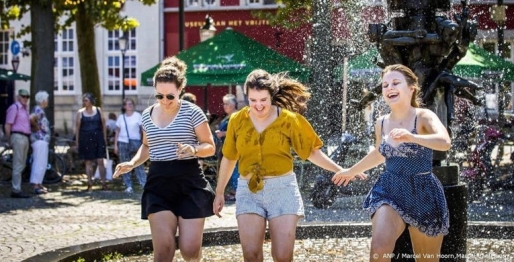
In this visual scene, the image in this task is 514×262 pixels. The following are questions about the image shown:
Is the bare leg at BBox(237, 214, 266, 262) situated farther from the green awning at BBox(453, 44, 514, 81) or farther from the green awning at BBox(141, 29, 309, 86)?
the green awning at BBox(141, 29, 309, 86)

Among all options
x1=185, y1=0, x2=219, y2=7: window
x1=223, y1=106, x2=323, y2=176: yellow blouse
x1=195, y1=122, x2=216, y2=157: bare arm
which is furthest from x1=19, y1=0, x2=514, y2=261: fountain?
x1=185, y1=0, x2=219, y2=7: window

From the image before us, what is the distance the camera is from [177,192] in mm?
6734

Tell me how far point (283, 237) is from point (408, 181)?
846mm

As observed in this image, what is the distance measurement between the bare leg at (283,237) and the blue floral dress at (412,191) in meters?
0.50

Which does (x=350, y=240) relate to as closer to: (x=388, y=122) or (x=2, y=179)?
(x=388, y=122)

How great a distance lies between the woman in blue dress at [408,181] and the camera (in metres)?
6.06

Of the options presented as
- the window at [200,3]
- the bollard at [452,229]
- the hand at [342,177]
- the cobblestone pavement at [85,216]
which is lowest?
the cobblestone pavement at [85,216]

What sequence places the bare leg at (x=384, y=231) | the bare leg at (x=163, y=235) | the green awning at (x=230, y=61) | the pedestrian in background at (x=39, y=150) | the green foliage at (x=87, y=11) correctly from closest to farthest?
1. the bare leg at (x=384, y=231)
2. the bare leg at (x=163, y=235)
3. the pedestrian in background at (x=39, y=150)
4. the green awning at (x=230, y=61)
5. the green foliage at (x=87, y=11)

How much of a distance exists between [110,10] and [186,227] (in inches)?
764

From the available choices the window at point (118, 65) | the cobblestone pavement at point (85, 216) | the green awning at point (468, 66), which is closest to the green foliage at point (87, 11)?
the green awning at point (468, 66)

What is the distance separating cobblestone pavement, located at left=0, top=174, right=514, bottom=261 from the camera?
401 inches

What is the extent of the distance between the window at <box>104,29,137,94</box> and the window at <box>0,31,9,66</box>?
4843 millimetres

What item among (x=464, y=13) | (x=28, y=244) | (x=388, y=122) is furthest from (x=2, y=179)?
(x=388, y=122)

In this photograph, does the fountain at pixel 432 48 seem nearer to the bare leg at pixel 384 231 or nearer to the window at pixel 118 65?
the bare leg at pixel 384 231
